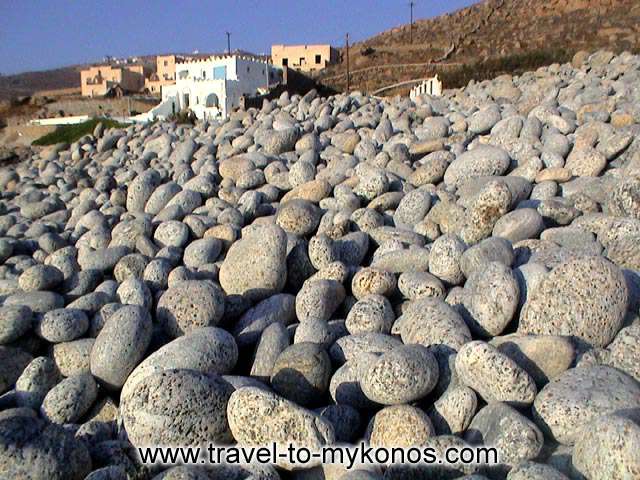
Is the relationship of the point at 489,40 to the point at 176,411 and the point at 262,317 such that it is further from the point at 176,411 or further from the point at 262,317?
the point at 176,411

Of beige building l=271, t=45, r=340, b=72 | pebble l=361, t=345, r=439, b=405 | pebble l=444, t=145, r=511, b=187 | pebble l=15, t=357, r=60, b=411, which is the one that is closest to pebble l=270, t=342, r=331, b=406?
pebble l=361, t=345, r=439, b=405

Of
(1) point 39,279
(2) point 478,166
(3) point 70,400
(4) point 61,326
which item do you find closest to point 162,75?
(2) point 478,166

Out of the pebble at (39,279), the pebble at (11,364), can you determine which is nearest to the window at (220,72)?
the pebble at (39,279)

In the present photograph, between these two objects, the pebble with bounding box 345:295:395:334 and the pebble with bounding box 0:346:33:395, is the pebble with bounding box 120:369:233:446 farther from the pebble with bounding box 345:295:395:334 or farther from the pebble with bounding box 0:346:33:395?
the pebble with bounding box 0:346:33:395

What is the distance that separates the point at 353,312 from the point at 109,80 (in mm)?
55781

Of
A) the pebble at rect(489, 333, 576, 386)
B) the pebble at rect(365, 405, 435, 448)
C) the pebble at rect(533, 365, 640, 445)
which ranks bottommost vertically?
the pebble at rect(365, 405, 435, 448)

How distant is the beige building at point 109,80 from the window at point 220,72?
19891 mm

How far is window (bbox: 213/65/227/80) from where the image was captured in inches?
1255

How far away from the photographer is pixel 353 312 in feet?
12.2

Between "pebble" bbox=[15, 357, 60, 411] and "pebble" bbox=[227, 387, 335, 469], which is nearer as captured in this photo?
"pebble" bbox=[227, 387, 335, 469]

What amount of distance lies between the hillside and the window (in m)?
5.28

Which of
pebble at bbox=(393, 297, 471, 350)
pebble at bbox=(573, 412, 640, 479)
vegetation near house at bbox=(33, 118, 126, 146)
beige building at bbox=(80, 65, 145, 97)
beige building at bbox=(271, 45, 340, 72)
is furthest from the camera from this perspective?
beige building at bbox=(80, 65, 145, 97)

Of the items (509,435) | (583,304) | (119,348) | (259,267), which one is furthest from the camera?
(259,267)

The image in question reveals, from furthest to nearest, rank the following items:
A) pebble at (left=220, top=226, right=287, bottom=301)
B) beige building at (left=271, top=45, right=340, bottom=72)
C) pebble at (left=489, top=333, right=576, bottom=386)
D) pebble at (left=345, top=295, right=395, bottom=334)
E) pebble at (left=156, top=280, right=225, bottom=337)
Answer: beige building at (left=271, top=45, right=340, bottom=72), pebble at (left=220, top=226, right=287, bottom=301), pebble at (left=156, top=280, right=225, bottom=337), pebble at (left=345, top=295, right=395, bottom=334), pebble at (left=489, top=333, right=576, bottom=386)
